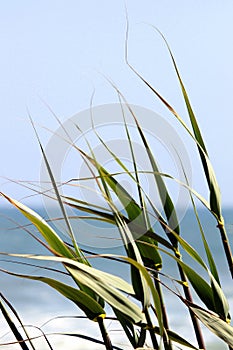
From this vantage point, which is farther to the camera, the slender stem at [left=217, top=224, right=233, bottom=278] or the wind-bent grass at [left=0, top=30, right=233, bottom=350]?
the slender stem at [left=217, top=224, right=233, bottom=278]

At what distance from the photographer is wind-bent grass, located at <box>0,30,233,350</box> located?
52 cm

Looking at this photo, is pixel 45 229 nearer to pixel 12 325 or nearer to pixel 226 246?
pixel 12 325

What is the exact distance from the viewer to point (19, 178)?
0.64 metres

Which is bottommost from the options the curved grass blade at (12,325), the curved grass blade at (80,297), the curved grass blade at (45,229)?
the curved grass blade at (12,325)

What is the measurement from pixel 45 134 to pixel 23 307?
4495mm

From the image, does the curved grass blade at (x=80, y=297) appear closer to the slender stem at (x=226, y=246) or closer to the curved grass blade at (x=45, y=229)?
the curved grass blade at (x=45, y=229)

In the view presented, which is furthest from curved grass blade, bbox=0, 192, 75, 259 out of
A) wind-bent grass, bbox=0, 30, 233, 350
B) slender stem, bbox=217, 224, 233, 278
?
slender stem, bbox=217, 224, 233, 278

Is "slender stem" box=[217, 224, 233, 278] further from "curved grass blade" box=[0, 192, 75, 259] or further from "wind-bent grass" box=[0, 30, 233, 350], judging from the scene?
"curved grass blade" box=[0, 192, 75, 259]

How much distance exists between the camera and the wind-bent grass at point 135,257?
52 cm

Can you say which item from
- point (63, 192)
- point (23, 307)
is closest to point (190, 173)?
point (63, 192)

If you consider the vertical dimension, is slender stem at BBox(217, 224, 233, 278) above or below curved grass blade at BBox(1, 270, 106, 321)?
above

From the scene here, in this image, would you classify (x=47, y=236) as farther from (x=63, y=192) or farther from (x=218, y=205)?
(x=218, y=205)

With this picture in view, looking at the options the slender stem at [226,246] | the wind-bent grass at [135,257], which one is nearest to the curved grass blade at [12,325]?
the wind-bent grass at [135,257]

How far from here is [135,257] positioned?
544 millimetres
